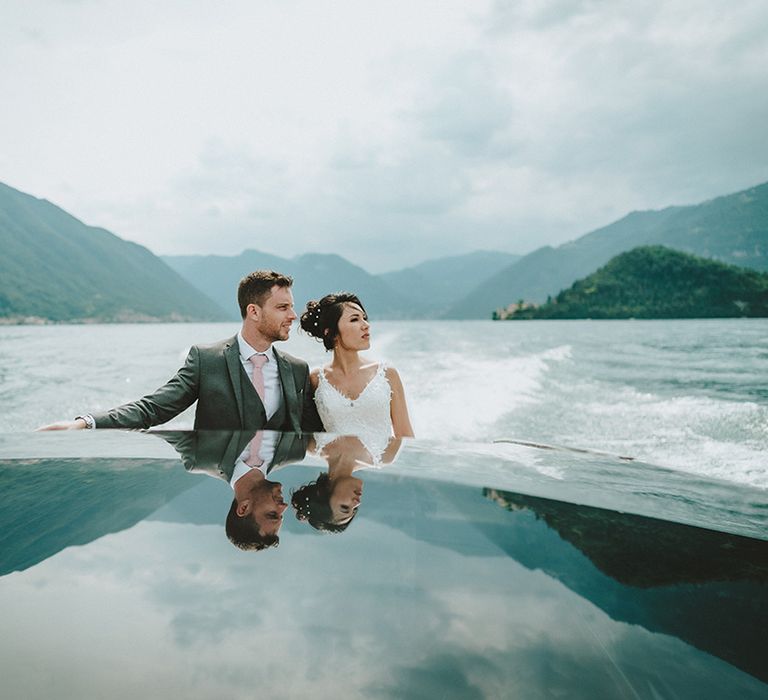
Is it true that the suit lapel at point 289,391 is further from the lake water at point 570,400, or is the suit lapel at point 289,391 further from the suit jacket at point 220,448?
the lake water at point 570,400

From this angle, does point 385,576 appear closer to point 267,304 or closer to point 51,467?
point 51,467

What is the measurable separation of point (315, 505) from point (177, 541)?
0.39 meters

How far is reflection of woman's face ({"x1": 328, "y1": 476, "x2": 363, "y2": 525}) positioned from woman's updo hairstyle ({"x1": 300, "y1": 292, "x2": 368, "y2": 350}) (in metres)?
2.76

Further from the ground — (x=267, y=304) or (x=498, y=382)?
(x=267, y=304)

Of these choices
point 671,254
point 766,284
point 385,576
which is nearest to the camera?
point 385,576

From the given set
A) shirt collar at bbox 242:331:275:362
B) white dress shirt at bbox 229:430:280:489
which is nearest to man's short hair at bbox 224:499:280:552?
white dress shirt at bbox 229:430:280:489

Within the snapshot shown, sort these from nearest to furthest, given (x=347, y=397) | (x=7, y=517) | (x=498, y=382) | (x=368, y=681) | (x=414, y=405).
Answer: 1. (x=368, y=681)
2. (x=7, y=517)
3. (x=347, y=397)
4. (x=414, y=405)
5. (x=498, y=382)

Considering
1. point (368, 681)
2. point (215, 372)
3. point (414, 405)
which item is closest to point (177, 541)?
point (368, 681)

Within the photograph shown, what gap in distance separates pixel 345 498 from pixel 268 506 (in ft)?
0.79

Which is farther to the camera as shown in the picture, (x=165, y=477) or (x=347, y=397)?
(x=347, y=397)

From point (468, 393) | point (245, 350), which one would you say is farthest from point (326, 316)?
point (468, 393)

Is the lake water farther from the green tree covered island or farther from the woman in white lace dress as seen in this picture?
the green tree covered island

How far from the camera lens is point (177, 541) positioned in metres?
1.29

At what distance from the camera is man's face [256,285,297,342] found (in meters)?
3.51
